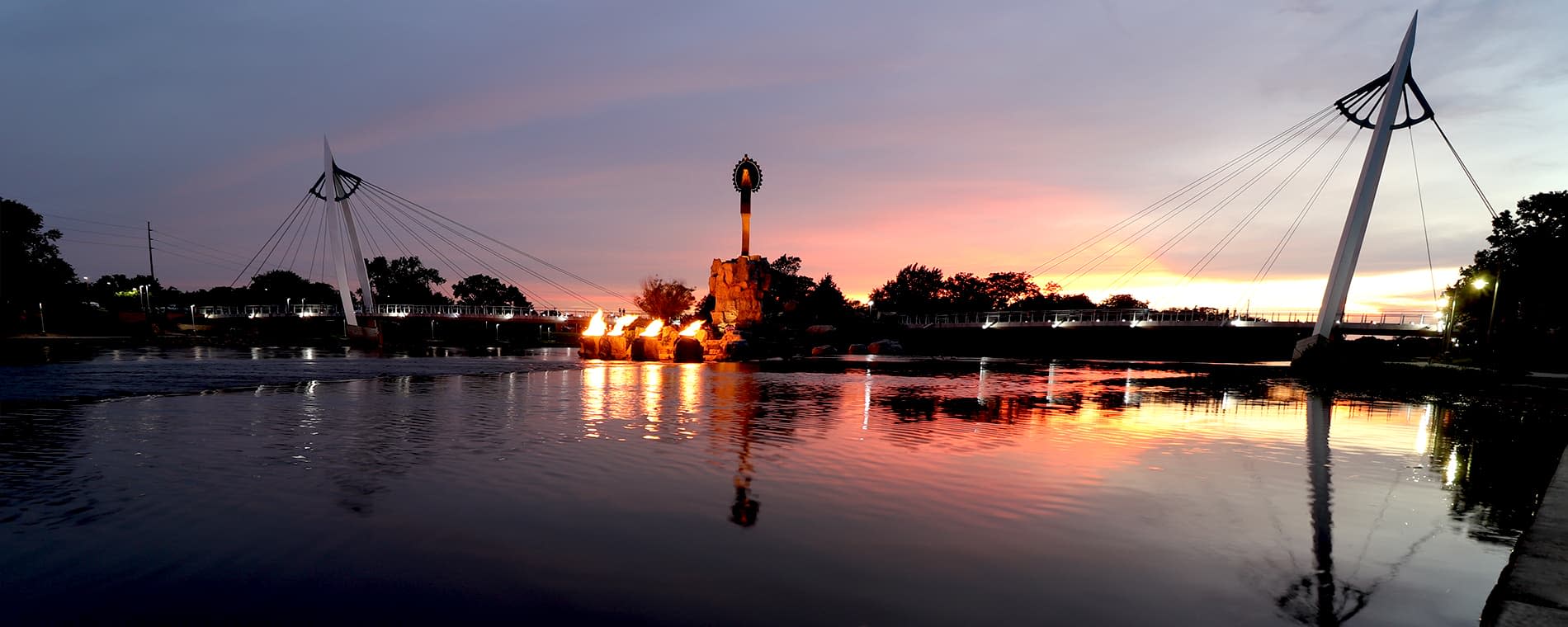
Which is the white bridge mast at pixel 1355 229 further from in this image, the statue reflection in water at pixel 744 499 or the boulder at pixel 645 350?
the statue reflection in water at pixel 744 499

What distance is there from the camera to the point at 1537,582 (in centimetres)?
639

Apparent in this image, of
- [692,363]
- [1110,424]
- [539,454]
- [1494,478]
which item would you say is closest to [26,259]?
[692,363]

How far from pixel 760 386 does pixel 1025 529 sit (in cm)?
2723

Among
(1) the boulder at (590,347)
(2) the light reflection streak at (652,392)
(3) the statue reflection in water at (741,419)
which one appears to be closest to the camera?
(3) the statue reflection in water at (741,419)

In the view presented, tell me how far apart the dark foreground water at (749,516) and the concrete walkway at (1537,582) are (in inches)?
22.7

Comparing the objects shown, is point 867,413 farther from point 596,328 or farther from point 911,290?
point 911,290

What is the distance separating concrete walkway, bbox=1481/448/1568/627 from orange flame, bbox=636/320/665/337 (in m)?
66.3

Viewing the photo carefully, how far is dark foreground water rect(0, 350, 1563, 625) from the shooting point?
7.01m

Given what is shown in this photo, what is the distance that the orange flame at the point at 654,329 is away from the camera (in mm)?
71750

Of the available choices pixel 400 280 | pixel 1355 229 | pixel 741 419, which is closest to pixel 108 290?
pixel 400 280

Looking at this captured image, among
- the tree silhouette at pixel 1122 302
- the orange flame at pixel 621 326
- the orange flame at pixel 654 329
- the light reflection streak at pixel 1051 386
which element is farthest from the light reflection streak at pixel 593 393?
the tree silhouette at pixel 1122 302

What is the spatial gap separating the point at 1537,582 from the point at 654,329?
230ft

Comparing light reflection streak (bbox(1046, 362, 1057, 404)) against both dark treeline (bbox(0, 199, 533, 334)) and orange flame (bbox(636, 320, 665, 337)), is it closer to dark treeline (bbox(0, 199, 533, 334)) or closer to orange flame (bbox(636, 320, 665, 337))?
orange flame (bbox(636, 320, 665, 337))

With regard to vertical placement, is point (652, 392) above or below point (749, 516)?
below
